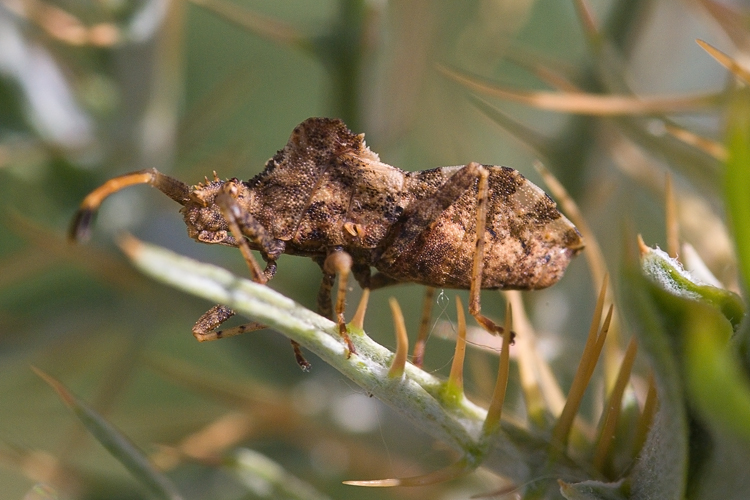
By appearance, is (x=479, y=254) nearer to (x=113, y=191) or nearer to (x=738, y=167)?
(x=113, y=191)

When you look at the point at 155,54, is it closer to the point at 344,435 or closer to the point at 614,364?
the point at 344,435

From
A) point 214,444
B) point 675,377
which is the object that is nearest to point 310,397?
point 214,444

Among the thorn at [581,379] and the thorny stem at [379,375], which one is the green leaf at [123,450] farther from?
the thorn at [581,379]

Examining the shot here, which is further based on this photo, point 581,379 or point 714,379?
point 581,379

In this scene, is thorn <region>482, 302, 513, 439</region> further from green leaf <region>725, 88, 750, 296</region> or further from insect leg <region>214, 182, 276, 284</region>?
insect leg <region>214, 182, 276, 284</region>

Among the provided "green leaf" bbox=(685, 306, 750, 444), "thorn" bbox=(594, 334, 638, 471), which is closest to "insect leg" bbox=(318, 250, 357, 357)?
"thorn" bbox=(594, 334, 638, 471)

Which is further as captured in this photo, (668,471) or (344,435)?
(344,435)

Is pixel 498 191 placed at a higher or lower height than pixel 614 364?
higher

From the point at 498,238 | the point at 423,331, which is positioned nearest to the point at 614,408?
the point at 498,238
